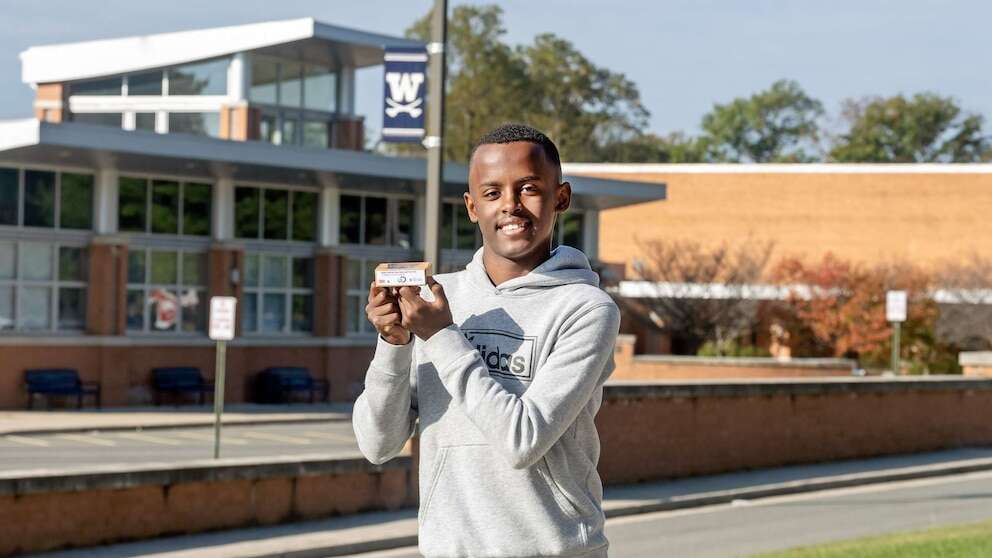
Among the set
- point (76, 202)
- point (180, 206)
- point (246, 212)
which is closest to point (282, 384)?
point (246, 212)

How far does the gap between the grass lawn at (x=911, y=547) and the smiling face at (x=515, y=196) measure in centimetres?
970

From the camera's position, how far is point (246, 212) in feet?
123

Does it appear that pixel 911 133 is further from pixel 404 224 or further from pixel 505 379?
pixel 505 379

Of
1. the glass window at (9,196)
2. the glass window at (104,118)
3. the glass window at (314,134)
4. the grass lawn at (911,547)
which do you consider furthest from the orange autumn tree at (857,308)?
the grass lawn at (911,547)

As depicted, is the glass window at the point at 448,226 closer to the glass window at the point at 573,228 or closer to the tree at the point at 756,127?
the glass window at the point at 573,228

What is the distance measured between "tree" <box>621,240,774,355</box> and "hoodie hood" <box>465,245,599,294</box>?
45.4m

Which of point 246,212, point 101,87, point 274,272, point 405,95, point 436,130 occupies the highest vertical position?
point 101,87

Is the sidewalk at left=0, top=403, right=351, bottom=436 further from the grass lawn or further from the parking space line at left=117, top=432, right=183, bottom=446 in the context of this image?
the grass lawn

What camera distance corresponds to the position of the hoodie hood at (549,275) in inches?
149

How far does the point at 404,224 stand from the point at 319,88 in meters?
4.77

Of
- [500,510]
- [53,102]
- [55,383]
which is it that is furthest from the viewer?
[53,102]

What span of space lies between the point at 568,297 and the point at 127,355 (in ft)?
106

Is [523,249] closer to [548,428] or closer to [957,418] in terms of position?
[548,428]

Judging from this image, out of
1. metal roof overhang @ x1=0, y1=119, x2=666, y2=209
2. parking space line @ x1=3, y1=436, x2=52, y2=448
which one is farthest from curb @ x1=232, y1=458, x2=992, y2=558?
parking space line @ x1=3, y1=436, x2=52, y2=448
